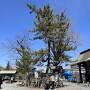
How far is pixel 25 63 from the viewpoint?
1735 inches

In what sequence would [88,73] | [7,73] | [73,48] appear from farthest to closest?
1. [7,73]
2. [88,73]
3. [73,48]

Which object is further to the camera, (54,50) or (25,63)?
(25,63)

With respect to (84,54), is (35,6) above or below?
above

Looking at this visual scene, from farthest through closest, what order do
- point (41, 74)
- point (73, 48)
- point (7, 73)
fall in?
1. point (7, 73)
2. point (41, 74)
3. point (73, 48)

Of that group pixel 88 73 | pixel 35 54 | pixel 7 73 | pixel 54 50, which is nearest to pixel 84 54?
pixel 88 73

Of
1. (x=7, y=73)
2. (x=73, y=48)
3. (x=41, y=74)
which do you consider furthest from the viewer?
(x=7, y=73)

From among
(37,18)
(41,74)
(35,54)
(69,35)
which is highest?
(37,18)

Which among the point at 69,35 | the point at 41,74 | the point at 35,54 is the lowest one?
the point at 41,74

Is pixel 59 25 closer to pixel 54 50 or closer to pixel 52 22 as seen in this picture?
pixel 52 22

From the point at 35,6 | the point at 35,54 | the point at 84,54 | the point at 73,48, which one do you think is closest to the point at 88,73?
the point at 84,54

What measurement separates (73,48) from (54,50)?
2815 mm

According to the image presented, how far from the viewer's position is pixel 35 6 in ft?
126

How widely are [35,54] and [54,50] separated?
2829 millimetres

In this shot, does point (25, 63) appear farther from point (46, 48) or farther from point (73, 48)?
point (73, 48)
